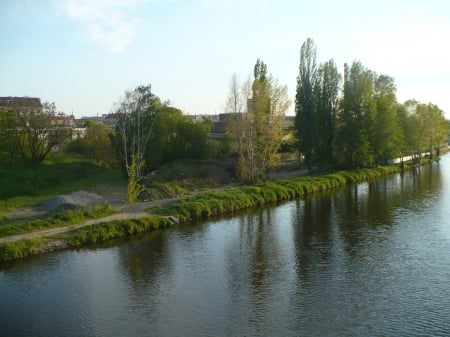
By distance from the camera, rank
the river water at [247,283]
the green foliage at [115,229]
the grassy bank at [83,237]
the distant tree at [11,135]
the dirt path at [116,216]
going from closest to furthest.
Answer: the river water at [247,283] < the grassy bank at [83,237] < the dirt path at [116,216] < the green foliage at [115,229] < the distant tree at [11,135]

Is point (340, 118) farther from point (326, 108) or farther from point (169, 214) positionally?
point (169, 214)

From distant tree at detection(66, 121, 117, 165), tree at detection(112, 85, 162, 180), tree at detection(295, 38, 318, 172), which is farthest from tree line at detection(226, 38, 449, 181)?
distant tree at detection(66, 121, 117, 165)

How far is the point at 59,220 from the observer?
25641mm

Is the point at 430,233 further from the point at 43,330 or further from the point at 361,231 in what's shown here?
the point at 43,330

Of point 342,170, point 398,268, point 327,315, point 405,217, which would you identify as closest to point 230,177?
point 342,170

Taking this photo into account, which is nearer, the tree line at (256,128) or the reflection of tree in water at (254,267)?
the reflection of tree in water at (254,267)

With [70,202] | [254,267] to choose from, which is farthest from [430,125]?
[254,267]

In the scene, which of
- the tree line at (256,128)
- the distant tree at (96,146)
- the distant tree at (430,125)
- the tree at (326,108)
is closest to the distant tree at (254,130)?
the tree line at (256,128)

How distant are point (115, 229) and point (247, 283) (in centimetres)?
1047

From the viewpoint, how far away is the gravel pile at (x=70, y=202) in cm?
2841

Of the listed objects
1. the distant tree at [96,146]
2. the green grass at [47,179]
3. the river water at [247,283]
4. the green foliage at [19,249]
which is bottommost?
the river water at [247,283]

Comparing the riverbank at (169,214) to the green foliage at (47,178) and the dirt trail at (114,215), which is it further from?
the green foliage at (47,178)

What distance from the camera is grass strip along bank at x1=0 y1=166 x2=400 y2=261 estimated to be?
22188 millimetres

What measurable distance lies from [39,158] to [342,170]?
108ft
